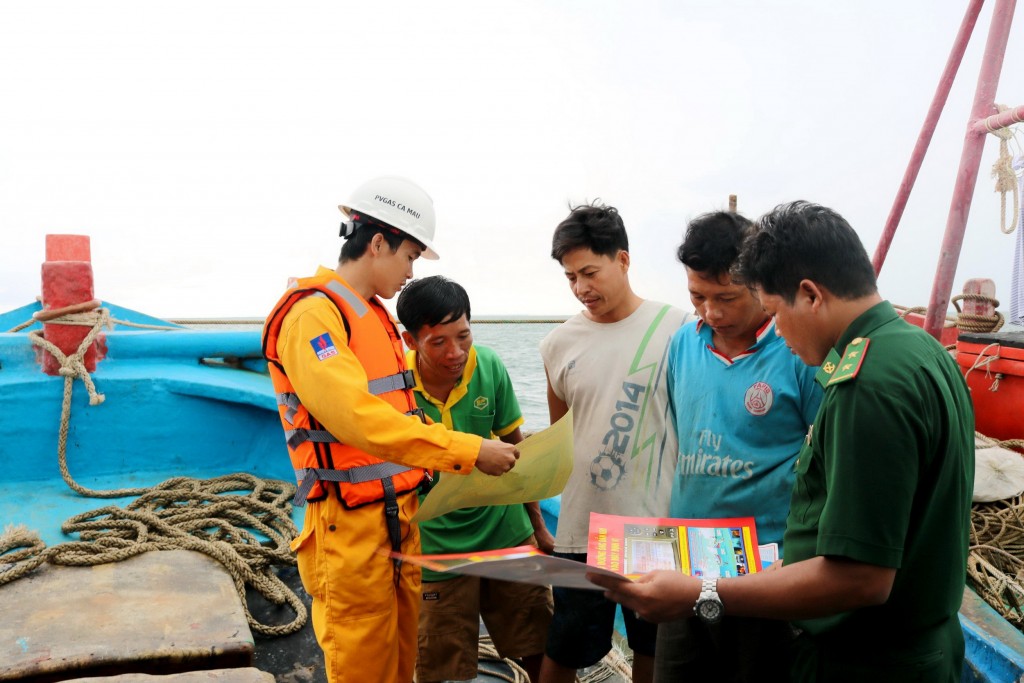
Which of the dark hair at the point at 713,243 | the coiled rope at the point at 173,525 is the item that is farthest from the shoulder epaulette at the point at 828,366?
the coiled rope at the point at 173,525

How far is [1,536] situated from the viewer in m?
3.10

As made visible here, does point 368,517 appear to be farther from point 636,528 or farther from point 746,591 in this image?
point 746,591

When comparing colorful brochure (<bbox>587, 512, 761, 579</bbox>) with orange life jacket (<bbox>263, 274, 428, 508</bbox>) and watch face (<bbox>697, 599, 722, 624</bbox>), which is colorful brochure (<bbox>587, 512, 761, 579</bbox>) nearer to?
watch face (<bbox>697, 599, 722, 624</bbox>)

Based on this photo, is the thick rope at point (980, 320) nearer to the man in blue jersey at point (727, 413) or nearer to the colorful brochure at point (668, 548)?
the man in blue jersey at point (727, 413)

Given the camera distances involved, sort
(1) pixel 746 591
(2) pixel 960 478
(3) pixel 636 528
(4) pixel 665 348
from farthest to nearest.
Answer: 1. (4) pixel 665 348
2. (3) pixel 636 528
3. (1) pixel 746 591
4. (2) pixel 960 478

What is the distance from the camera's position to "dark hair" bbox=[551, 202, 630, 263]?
233 cm

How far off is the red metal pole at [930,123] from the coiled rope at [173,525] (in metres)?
5.13

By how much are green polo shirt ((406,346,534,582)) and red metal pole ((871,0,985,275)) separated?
476 centimetres

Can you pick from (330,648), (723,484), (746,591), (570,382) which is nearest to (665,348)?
(570,382)

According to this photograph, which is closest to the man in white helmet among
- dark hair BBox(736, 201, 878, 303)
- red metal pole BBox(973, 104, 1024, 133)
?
dark hair BBox(736, 201, 878, 303)

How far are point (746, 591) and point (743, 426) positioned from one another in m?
0.69

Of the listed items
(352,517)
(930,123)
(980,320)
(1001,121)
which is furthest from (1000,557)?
(930,123)

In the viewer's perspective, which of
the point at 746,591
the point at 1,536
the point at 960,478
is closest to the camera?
the point at 960,478

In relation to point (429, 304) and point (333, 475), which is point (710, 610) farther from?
point (429, 304)
